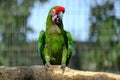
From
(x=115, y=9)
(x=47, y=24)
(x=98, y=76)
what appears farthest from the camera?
(x=115, y=9)

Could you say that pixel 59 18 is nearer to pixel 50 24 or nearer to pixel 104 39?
pixel 50 24

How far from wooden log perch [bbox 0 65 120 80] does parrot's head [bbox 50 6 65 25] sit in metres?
0.67

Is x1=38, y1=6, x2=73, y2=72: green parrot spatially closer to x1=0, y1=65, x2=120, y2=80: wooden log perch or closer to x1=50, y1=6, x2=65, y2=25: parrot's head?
x1=50, y1=6, x2=65, y2=25: parrot's head

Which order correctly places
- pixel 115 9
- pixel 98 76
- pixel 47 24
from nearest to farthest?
pixel 98 76 → pixel 47 24 → pixel 115 9

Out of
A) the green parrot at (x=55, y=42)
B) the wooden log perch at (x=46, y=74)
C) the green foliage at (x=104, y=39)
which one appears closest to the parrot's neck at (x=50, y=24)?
the green parrot at (x=55, y=42)

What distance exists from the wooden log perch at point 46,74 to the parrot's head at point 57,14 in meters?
0.67

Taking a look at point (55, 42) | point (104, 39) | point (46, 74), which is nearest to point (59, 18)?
point (55, 42)

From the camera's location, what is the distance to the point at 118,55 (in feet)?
14.7

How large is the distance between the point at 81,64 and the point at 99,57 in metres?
0.21

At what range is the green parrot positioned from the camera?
9.86ft

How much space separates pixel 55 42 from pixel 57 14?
0.71 feet

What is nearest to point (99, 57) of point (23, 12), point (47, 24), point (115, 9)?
point (115, 9)

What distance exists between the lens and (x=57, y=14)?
117 inches

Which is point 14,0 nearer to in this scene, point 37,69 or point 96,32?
point 96,32
